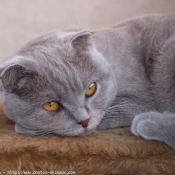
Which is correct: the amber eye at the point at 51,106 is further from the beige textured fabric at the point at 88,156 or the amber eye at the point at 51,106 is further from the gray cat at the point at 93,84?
the beige textured fabric at the point at 88,156

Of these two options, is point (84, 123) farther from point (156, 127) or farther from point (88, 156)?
point (156, 127)

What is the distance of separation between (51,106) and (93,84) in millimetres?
181

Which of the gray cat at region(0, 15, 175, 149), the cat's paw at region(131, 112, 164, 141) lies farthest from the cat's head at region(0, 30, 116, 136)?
the cat's paw at region(131, 112, 164, 141)

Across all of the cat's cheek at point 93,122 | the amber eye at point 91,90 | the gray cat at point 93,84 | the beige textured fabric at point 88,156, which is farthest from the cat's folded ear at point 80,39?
the beige textured fabric at point 88,156

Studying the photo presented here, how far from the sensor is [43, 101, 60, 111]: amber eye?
111 cm

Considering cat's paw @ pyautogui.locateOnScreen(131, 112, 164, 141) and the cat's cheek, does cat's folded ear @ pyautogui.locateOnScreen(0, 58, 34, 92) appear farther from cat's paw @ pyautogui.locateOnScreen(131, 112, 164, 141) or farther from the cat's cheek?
cat's paw @ pyautogui.locateOnScreen(131, 112, 164, 141)

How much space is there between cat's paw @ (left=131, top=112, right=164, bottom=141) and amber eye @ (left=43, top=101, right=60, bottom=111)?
0.27m

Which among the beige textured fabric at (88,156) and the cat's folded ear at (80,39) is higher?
the cat's folded ear at (80,39)

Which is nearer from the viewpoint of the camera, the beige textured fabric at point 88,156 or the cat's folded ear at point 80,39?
the beige textured fabric at point 88,156

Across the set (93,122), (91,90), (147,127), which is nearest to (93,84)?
(91,90)

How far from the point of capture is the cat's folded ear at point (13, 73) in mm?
1047

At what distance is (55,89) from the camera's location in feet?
3.57

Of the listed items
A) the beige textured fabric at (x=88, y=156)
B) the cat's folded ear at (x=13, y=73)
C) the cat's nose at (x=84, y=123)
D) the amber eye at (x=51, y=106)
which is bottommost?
the beige textured fabric at (x=88, y=156)

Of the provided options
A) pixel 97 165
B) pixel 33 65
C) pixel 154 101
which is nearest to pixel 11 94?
pixel 33 65
